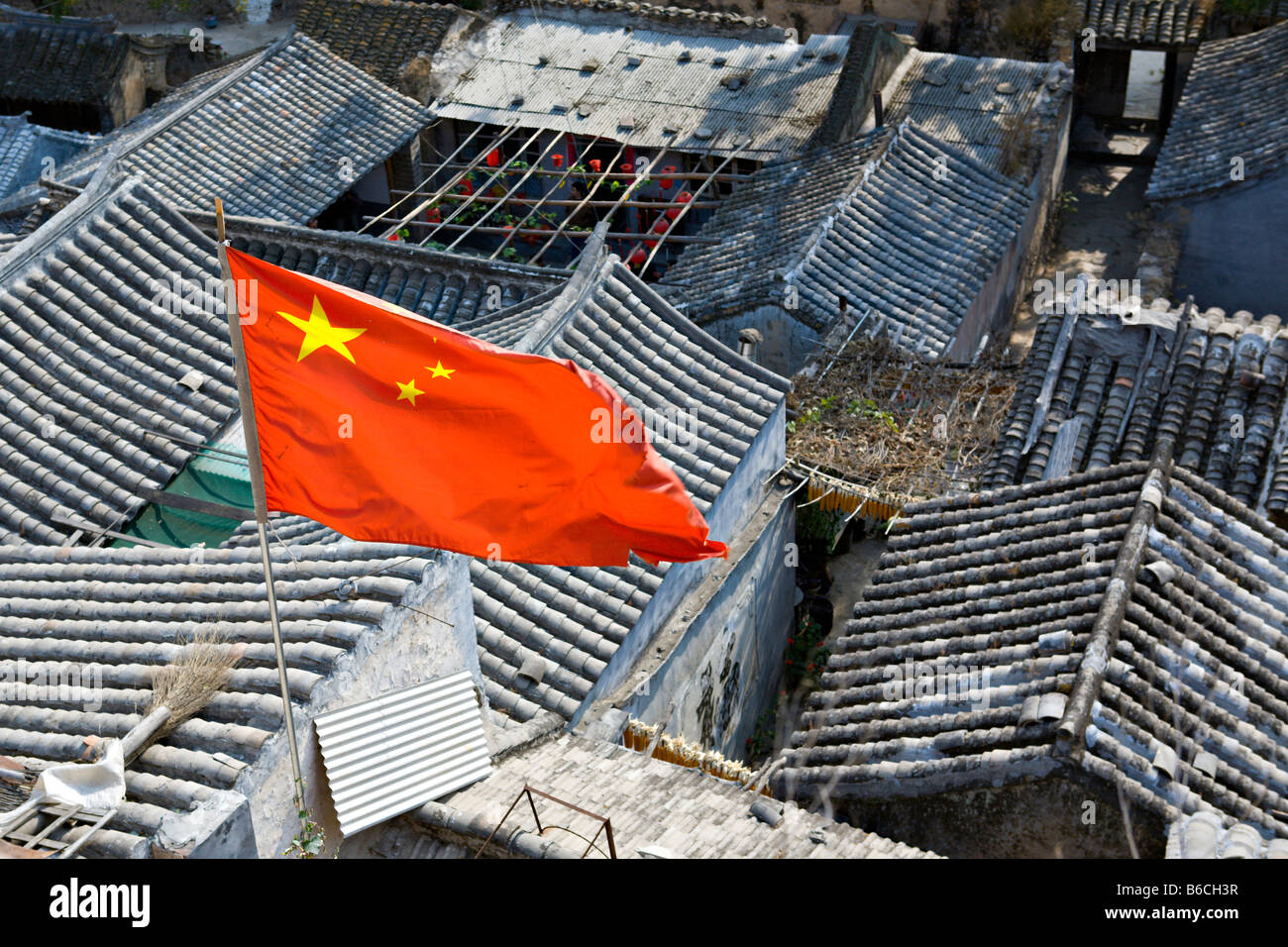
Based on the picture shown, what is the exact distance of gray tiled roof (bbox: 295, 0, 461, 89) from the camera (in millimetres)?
30375

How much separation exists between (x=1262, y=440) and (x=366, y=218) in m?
17.3

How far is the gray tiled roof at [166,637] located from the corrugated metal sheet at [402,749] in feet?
1.61

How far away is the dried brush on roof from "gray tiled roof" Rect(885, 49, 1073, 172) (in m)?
20.0

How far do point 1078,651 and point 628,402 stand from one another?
5.50 meters

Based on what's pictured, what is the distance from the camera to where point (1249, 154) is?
2316 cm

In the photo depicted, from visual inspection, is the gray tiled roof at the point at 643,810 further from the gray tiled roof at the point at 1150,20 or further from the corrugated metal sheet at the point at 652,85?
the gray tiled roof at the point at 1150,20

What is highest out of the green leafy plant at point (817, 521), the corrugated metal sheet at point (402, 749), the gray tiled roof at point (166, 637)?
the gray tiled roof at point (166, 637)

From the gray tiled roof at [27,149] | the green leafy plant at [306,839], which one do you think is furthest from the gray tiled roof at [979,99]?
the green leafy plant at [306,839]

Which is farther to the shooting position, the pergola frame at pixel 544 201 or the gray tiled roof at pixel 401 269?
the pergola frame at pixel 544 201

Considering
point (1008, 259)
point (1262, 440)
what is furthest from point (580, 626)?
point (1008, 259)

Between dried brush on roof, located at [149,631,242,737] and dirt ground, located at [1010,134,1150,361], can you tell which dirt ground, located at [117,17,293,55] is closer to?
dirt ground, located at [1010,134,1150,361]

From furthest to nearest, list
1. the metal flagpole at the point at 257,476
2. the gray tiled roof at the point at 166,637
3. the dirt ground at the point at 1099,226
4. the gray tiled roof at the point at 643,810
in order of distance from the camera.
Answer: the dirt ground at the point at 1099,226 < the gray tiled roof at the point at 643,810 < the gray tiled roof at the point at 166,637 < the metal flagpole at the point at 257,476

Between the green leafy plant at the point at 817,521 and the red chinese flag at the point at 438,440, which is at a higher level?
the red chinese flag at the point at 438,440

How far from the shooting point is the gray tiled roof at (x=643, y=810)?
33.8ft
